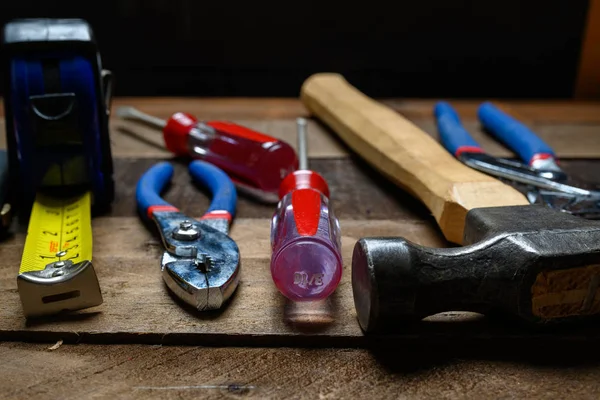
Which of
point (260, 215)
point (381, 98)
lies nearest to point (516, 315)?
point (260, 215)

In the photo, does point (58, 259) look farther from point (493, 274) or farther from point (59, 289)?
point (493, 274)

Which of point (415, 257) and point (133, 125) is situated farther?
point (133, 125)

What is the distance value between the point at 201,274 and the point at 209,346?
0.07 m

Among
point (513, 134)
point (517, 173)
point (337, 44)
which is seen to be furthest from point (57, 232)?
point (337, 44)

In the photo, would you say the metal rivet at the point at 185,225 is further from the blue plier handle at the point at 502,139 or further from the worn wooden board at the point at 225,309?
the blue plier handle at the point at 502,139

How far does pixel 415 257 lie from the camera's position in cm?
58

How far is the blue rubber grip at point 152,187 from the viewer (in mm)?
850

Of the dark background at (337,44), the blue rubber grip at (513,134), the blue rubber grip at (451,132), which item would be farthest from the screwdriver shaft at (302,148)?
the dark background at (337,44)

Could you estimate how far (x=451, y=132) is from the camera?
42.8 inches

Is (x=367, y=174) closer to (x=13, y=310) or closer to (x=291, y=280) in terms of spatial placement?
(x=291, y=280)

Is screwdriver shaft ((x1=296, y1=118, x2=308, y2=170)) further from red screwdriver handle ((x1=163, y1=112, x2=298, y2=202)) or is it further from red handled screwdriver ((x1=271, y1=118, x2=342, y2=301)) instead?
red handled screwdriver ((x1=271, y1=118, x2=342, y2=301))

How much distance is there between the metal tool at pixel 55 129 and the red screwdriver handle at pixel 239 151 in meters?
0.19

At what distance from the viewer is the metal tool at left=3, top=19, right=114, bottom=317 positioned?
0.82m

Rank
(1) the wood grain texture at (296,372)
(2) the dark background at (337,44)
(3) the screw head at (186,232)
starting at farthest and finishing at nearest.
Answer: (2) the dark background at (337,44) < (3) the screw head at (186,232) < (1) the wood grain texture at (296,372)
